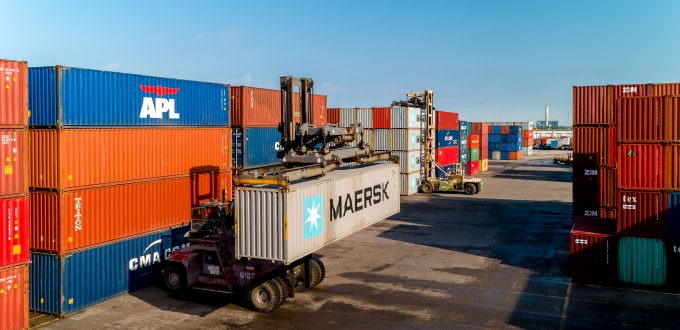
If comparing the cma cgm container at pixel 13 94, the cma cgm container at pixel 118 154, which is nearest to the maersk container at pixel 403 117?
the cma cgm container at pixel 118 154

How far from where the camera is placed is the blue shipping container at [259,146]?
84.9ft

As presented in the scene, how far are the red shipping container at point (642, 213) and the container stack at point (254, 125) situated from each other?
13.1 m

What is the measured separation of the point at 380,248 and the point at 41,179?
15.4 meters

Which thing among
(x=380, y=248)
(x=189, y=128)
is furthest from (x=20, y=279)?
(x=380, y=248)

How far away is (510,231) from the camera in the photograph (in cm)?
3094

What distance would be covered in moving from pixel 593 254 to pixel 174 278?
15.8 m

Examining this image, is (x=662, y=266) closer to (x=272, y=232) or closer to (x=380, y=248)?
(x=380, y=248)

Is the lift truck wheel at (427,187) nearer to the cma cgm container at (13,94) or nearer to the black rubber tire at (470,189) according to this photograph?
the black rubber tire at (470,189)

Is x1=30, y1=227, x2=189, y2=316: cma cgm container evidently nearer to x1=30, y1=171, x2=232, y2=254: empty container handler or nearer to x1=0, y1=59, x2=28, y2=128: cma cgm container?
x1=30, y1=171, x2=232, y2=254: empty container handler

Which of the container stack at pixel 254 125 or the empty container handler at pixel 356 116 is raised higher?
the empty container handler at pixel 356 116

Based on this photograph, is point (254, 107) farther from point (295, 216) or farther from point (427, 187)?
point (427, 187)

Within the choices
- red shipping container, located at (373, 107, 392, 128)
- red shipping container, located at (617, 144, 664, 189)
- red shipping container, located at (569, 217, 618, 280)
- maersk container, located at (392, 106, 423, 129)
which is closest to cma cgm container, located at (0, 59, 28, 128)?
red shipping container, located at (569, 217, 618, 280)

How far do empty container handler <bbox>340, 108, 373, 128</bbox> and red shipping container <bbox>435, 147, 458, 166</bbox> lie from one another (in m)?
9.25

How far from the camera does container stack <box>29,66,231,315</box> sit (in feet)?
55.2
